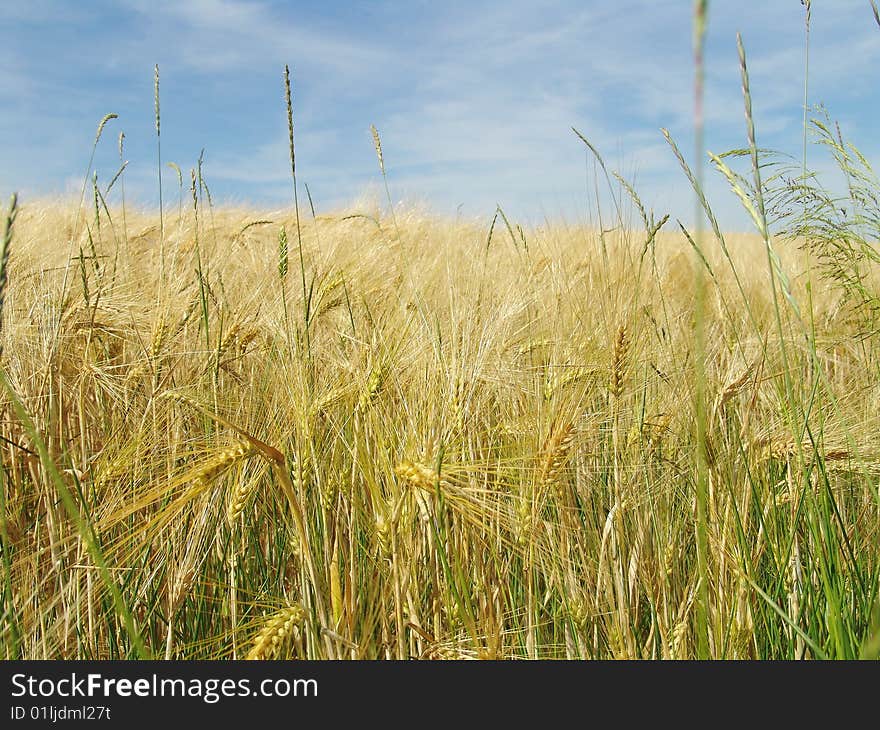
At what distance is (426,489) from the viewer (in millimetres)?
859

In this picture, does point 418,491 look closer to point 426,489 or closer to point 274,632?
point 426,489

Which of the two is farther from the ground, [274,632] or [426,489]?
[426,489]

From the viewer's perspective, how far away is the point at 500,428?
1255 millimetres

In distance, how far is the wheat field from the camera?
927 mm

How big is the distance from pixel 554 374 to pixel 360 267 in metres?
0.95

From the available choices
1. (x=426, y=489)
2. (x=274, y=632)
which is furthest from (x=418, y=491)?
(x=274, y=632)

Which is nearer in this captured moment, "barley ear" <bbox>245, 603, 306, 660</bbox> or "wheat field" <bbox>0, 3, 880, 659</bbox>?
"barley ear" <bbox>245, 603, 306, 660</bbox>

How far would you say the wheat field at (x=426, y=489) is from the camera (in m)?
0.93

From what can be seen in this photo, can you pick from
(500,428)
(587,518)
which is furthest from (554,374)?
(587,518)

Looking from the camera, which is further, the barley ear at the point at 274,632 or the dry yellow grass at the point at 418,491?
the dry yellow grass at the point at 418,491

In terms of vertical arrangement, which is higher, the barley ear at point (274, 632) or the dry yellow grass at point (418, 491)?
the dry yellow grass at point (418, 491)

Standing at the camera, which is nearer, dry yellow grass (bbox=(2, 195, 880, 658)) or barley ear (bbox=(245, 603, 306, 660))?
barley ear (bbox=(245, 603, 306, 660))

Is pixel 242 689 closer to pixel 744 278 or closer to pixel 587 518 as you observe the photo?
pixel 587 518

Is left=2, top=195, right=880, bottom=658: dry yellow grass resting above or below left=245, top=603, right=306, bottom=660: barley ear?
above
